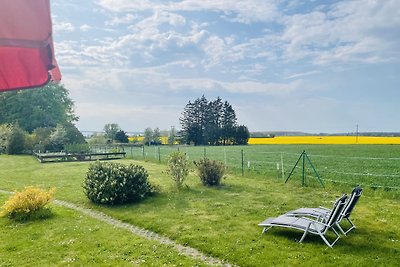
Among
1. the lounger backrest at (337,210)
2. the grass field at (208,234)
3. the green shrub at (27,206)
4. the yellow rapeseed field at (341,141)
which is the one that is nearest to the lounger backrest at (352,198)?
the lounger backrest at (337,210)

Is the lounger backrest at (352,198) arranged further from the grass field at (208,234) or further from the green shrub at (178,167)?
the green shrub at (178,167)

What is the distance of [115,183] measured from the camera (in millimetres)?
11766

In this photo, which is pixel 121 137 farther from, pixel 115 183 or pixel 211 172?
pixel 115 183

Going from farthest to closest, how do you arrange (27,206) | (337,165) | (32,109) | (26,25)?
1. (32,109)
2. (337,165)
3. (27,206)
4. (26,25)

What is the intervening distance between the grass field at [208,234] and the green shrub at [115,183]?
449mm

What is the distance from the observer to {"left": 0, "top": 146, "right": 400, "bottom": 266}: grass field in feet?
21.7

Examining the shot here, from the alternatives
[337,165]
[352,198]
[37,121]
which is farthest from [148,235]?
[37,121]

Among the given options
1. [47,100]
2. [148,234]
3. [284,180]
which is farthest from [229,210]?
[47,100]

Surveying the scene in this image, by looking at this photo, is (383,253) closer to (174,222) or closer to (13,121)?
(174,222)

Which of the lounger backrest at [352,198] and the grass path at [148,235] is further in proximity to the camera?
the lounger backrest at [352,198]

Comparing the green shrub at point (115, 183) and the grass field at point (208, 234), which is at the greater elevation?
the green shrub at point (115, 183)

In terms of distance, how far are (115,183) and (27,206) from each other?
9.28 ft

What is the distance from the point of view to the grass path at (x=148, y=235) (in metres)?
6.66

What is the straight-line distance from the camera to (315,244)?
7254 mm
